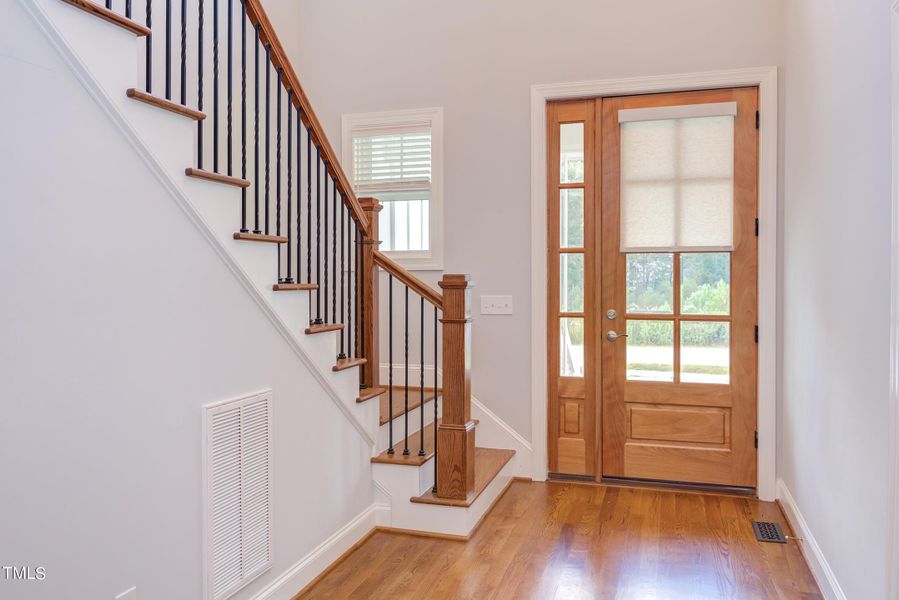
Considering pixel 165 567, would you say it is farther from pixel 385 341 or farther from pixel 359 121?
pixel 359 121

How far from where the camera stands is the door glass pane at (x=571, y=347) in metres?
4.15

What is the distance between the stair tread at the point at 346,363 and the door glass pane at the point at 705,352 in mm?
1966

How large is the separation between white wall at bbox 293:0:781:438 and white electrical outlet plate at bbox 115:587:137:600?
266 centimetres

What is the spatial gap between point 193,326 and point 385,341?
2445 mm

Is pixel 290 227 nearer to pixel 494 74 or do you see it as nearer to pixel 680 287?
pixel 494 74

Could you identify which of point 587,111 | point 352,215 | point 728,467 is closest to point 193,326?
point 352,215

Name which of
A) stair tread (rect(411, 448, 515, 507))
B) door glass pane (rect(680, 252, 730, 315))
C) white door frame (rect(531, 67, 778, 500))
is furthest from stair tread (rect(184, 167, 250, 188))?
door glass pane (rect(680, 252, 730, 315))

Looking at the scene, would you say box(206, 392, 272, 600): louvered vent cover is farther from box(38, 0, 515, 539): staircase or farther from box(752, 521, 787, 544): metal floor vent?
box(752, 521, 787, 544): metal floor vent

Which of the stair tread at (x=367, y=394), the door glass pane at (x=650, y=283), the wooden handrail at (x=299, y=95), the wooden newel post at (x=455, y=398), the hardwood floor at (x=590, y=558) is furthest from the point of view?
the door glass pane at (x=650, y=283)

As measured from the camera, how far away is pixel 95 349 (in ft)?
5.68

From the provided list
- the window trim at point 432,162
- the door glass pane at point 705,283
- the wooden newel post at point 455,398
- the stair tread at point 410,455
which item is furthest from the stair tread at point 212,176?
the door glass pane at point 705,283

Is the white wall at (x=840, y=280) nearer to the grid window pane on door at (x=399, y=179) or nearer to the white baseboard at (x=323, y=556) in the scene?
the white baseboard at (x=323, y=556)

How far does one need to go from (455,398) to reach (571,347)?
3.79 ft

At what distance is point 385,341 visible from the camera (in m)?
4.51
